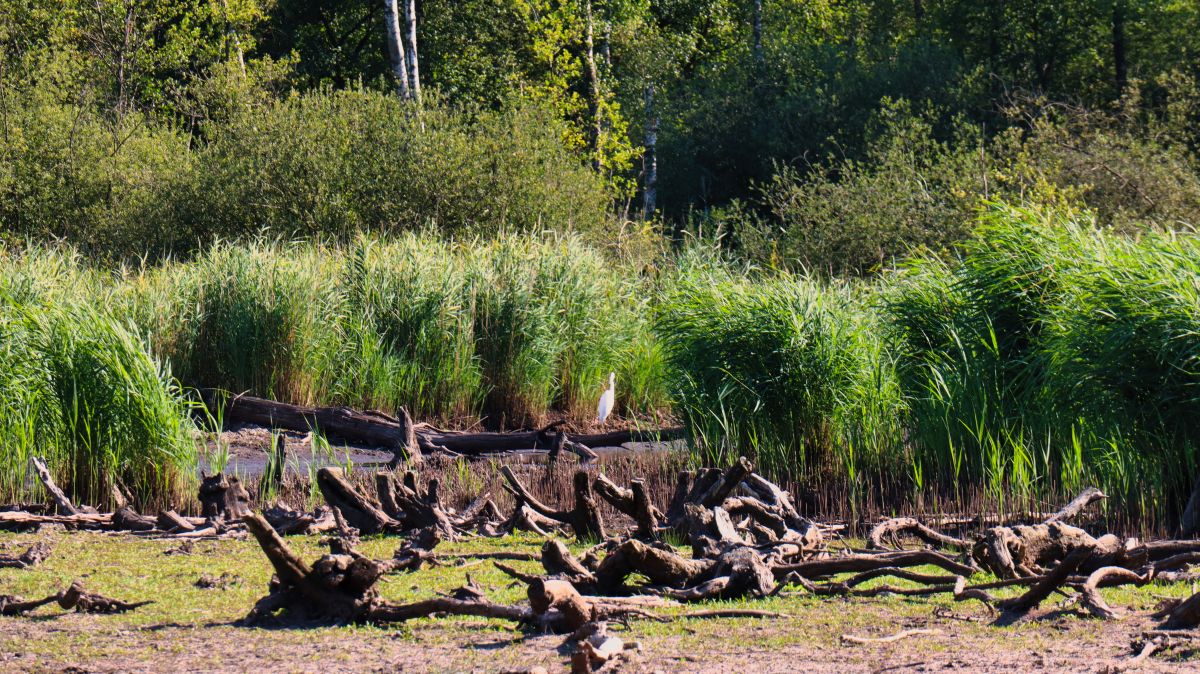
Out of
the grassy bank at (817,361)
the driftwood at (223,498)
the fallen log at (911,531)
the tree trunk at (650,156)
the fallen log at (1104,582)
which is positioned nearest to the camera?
the fallen log at (1104,582)

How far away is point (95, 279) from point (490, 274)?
5.06 meters

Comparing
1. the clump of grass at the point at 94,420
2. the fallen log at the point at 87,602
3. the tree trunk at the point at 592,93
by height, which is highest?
the tree trunk at the point at 592,93

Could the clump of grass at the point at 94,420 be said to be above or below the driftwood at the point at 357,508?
above

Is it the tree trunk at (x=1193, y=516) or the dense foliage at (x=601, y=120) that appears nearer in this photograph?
the tree trunk at (x=1193, y=516)

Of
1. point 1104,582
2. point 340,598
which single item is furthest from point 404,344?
point 1104,582

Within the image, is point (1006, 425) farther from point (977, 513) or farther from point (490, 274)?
point (490, 274)

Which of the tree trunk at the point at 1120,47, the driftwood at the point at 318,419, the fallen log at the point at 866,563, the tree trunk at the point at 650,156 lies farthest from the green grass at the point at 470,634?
the tree trunk at the point at 1120,47

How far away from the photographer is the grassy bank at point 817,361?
7535 millimetres

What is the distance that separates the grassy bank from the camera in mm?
7535

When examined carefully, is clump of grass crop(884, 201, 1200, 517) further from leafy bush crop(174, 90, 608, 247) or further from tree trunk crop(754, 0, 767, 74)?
tree trunk crop(754, 0, 767, 74)

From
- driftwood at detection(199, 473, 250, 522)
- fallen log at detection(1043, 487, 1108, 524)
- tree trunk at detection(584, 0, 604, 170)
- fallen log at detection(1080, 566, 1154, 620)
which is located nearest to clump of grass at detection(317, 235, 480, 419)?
driftwood at detection(199, 473, 250, 522)

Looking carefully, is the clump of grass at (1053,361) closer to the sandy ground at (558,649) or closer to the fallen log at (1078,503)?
the fallen log at (1078,503)

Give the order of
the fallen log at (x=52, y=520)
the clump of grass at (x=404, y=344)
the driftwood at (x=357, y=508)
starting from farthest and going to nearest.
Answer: the clump of grass at (x=404, y=344)
the fallen log at (x=52, y=520)
the driftwood at (x=357, y=508)

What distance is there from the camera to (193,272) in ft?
47.6
